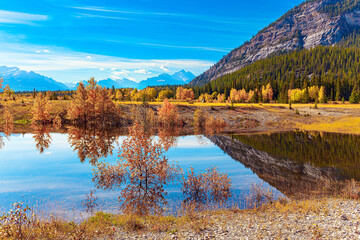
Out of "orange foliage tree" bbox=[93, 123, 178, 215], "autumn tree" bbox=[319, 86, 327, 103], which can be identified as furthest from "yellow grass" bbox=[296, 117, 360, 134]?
"orange foliage tree" bbox=[93, 123, 178, 215]

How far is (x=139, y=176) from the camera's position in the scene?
2233 cm

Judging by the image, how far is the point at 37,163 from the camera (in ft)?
106

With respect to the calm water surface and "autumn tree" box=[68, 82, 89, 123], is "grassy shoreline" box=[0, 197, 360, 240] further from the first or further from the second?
"autumn tree" box=[68, 82, 89, 123]

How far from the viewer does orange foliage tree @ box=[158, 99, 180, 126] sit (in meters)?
85.3

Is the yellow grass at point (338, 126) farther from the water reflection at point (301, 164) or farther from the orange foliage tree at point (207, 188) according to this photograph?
the orange foliage tree at point (207, 188)

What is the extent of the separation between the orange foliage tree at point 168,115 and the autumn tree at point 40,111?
144 ft

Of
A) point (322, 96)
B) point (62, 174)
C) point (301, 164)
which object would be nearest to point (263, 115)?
point (322, 96)

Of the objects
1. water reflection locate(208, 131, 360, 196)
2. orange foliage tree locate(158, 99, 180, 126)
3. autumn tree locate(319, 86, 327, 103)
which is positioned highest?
autumn tree locate(319, 86, 327, 103)

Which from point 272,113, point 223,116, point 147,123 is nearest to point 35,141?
point 147,123

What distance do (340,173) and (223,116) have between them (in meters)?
68.9

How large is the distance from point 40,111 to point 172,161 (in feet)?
243

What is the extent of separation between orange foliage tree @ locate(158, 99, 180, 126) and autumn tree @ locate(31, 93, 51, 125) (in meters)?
44.0

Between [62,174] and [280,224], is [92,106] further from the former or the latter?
[280,224]

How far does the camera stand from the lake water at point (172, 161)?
19688 mm
